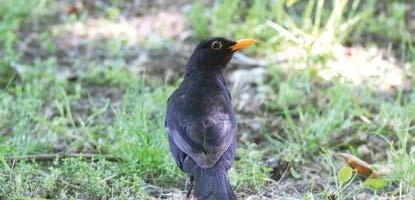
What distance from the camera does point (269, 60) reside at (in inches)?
301

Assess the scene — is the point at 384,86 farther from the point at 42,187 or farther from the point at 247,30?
the point at 42,187

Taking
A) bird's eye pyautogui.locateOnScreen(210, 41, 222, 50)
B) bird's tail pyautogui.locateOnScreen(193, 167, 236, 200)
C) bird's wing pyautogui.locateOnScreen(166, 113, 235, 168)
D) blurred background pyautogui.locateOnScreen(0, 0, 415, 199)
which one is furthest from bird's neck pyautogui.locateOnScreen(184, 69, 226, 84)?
bird's tail pyautogui.locateOnScreen(193, 167, 236, 200)

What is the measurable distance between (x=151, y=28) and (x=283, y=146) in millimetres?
3315

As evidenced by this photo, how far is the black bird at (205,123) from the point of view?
179 inches

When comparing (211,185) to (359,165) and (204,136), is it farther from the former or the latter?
(359,165)

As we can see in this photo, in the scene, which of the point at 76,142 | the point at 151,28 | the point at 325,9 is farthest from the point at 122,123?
the point at 325,9

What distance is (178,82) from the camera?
22.3 feet

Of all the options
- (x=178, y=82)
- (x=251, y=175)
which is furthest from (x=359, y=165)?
(x=178, y=82)

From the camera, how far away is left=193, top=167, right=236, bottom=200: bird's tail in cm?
441

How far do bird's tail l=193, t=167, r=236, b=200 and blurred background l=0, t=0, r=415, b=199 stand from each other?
418 mm

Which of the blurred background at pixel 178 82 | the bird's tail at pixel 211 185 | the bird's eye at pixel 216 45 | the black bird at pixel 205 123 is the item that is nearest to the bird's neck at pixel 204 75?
the black bird at pixel 205 123

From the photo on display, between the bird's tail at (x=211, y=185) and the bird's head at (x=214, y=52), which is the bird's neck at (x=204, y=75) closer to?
the bird's head at (x=214, y=52)

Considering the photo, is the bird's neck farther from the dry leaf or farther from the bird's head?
the dry leaf

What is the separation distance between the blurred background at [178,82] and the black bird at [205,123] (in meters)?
0.31
